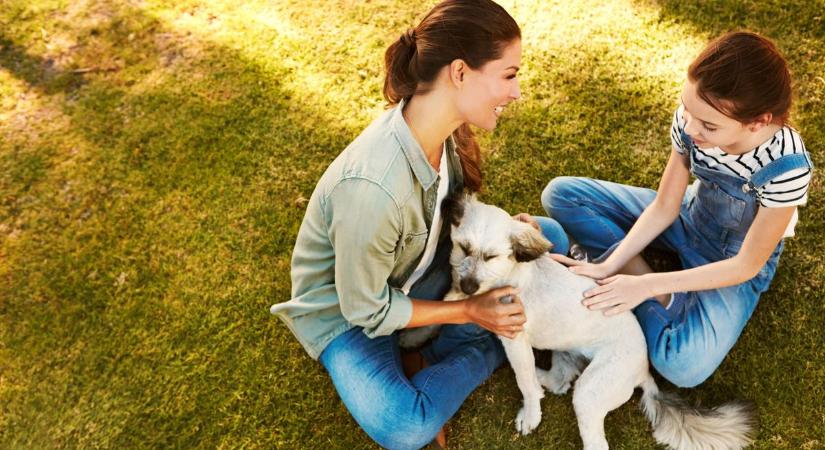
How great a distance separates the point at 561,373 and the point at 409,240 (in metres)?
1.21

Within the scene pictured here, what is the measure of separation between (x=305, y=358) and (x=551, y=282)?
1541mm

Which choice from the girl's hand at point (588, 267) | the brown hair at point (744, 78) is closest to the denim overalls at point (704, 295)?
the girl's hand at point (588, 267)

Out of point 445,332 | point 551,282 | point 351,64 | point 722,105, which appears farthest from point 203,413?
point 722,105

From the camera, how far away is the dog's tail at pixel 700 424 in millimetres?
2797

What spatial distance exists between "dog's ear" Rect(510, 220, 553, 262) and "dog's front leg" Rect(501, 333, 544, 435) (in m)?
0.45

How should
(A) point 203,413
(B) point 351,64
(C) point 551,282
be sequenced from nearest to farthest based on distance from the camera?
(C) point 551,282 → (A) point 203,413 → (B) point 351,64

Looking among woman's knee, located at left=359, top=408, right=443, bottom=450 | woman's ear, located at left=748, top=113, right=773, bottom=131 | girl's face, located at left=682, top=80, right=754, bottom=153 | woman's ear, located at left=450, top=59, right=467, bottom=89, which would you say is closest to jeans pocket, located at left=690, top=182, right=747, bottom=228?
girl's face, located at left=682, top=80, right=754, bottom=153

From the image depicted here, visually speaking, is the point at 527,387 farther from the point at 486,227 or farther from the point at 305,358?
the point at 305,358

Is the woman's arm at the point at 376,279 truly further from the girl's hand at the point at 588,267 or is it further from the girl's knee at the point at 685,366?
the girl's knee at the point at 685,366

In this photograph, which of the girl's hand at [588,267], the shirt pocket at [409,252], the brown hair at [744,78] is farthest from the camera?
the girl's hand at [588,267]

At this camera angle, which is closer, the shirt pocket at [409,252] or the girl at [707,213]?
the girl at [707,213]

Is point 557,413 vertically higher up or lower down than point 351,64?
lower down

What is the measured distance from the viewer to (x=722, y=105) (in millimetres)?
2252

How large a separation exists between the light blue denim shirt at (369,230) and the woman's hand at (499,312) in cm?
31
